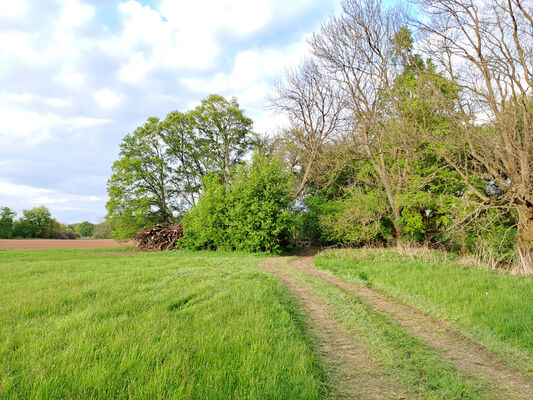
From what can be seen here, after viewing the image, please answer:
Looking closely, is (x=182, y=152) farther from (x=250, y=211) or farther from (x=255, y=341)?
(x=255, y=341)

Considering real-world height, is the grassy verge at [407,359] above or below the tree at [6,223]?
below

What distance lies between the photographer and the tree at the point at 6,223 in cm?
4050

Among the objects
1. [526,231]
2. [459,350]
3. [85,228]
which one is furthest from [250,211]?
[85,228]

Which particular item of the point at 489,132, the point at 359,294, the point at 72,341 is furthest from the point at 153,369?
the point at 489,132

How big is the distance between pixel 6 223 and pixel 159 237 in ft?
119

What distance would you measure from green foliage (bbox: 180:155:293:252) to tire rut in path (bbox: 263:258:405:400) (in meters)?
11.0

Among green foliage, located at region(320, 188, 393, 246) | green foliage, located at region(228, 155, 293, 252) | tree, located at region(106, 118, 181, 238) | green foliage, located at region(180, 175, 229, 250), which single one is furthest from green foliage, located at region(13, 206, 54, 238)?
green foliage, located at region(320, 188, 393, 246)

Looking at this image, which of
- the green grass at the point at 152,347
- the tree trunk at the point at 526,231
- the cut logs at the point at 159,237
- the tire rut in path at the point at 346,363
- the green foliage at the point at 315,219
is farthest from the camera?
the cut logs at the point at 159,237

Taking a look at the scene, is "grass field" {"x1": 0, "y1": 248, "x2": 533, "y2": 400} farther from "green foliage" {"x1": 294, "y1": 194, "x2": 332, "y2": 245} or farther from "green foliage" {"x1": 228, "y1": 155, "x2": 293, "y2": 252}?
"green foliage" {"x1": 294, "y1": 194, "x2": 332, "y2": 245}

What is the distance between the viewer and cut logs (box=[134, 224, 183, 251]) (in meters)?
21.6

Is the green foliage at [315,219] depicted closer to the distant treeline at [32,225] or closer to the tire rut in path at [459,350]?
the tire rut in path at [459,350]

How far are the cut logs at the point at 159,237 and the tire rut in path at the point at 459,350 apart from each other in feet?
58.3

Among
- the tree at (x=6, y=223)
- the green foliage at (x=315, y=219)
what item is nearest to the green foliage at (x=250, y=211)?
the green foliage at (x=315, y=219)

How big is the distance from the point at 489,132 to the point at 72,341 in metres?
14.1
